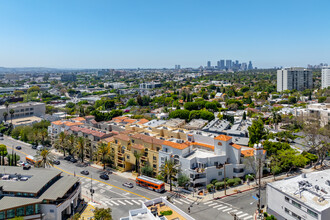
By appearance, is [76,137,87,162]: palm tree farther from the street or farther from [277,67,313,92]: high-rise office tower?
[277,67,313,92]: high-rise office tower

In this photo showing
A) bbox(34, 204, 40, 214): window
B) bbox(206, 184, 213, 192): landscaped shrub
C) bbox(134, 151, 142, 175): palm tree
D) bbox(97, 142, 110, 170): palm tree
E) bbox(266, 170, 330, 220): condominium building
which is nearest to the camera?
bbox(266, 170, 330, 220): condominium building

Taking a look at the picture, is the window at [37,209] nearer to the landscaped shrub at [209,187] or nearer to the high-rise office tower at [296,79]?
the landscaped shrub at [209,187]

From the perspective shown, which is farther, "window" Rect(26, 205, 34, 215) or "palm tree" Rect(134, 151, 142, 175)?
"palm tree" Rect(134, 151, 142, 175)

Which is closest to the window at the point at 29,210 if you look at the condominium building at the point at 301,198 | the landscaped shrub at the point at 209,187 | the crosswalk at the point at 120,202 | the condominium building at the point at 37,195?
the condominium building at the point at 37,195

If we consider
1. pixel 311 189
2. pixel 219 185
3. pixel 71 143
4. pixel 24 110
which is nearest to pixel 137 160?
pixel 219 185

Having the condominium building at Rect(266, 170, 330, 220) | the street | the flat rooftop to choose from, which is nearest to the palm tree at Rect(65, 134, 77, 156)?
A: the street

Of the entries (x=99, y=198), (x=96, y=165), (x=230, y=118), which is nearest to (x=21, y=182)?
(x=99, y=198)
